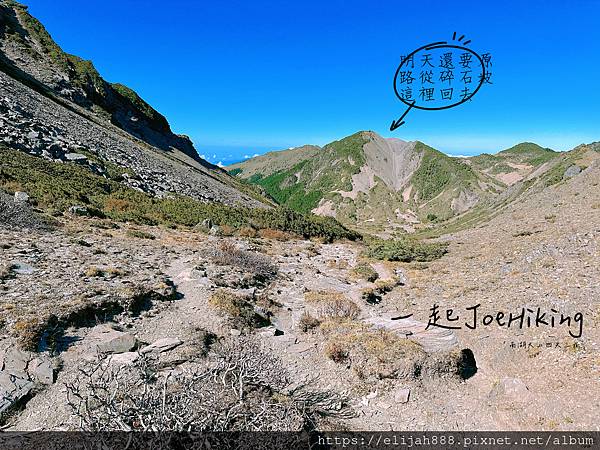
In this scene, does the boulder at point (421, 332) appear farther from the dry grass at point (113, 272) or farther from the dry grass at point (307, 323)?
the dry grass at point (113, 272)

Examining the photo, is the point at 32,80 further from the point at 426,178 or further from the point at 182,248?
the point at 426,178

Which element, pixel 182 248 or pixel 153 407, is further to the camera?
pixel 182 248

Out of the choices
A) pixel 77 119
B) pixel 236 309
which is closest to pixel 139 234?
pixel 236 309

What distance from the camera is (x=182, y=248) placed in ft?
67.8

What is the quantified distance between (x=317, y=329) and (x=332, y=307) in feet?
5.77

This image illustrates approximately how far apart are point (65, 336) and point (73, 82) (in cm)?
5967

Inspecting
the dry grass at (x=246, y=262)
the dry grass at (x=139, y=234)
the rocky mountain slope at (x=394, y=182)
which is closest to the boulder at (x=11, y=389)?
the dry grass at (x=246, y=262)

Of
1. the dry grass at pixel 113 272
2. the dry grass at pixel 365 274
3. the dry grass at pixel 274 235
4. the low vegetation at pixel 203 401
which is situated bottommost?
the low vegetation at pixel 203 401

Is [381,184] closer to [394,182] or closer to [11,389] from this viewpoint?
[394,182]

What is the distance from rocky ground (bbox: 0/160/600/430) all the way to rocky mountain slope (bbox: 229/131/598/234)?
6636 cm

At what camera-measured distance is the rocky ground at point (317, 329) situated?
8.49 metres

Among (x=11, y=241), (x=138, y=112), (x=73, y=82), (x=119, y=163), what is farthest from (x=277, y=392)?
(x=138, y=112)

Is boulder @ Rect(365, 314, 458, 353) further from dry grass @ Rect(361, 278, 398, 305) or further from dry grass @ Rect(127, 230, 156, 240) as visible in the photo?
dry grass @ Rect(127, 230, 156, 240)

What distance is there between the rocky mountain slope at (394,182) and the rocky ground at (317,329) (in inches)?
2613
